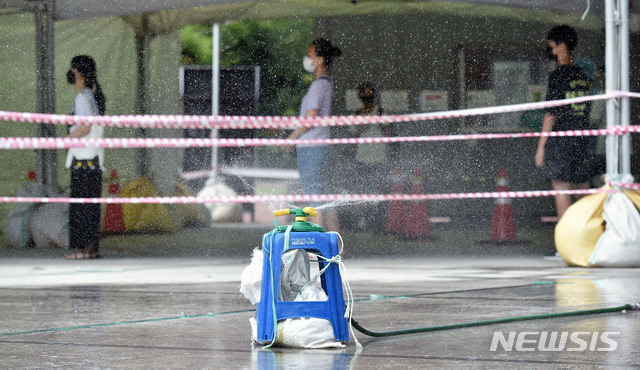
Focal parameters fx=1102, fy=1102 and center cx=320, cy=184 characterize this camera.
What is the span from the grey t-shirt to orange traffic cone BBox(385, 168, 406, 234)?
1132 mm

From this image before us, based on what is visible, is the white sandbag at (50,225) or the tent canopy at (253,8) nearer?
the tent canopy at (253,8)

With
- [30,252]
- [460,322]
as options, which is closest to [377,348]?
[460,322]

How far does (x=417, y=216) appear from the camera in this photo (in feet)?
33.8

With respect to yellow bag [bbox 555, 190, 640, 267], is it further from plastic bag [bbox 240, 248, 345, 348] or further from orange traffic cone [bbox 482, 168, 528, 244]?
plastic bag [bbox 240, 248, 345, 348]

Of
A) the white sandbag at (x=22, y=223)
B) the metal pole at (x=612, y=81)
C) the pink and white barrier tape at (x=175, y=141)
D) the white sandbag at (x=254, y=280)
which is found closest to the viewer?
the white sandbag at (x=254, y=280)

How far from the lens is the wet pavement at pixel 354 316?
12.0 feet

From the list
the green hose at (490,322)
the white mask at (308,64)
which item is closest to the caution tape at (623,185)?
the white mask at (308,64)

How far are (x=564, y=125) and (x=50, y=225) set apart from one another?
4.76 m

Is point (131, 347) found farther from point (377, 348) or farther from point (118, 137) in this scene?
point (118, 137)

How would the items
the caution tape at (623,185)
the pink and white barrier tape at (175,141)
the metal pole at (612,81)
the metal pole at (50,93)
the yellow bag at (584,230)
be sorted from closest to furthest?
the yellow bag at (584,230) → the caution tape at (623,185) → the metal pole at (612,81) → the pink and white barrier tape at (175,141) → the metal pole at (50,93)

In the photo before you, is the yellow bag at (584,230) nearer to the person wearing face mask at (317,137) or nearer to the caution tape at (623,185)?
the caution tape at (623,185)

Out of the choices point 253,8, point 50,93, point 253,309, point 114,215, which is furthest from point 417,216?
point 253,309

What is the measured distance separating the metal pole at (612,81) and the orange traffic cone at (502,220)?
151cm

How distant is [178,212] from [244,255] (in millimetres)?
761
